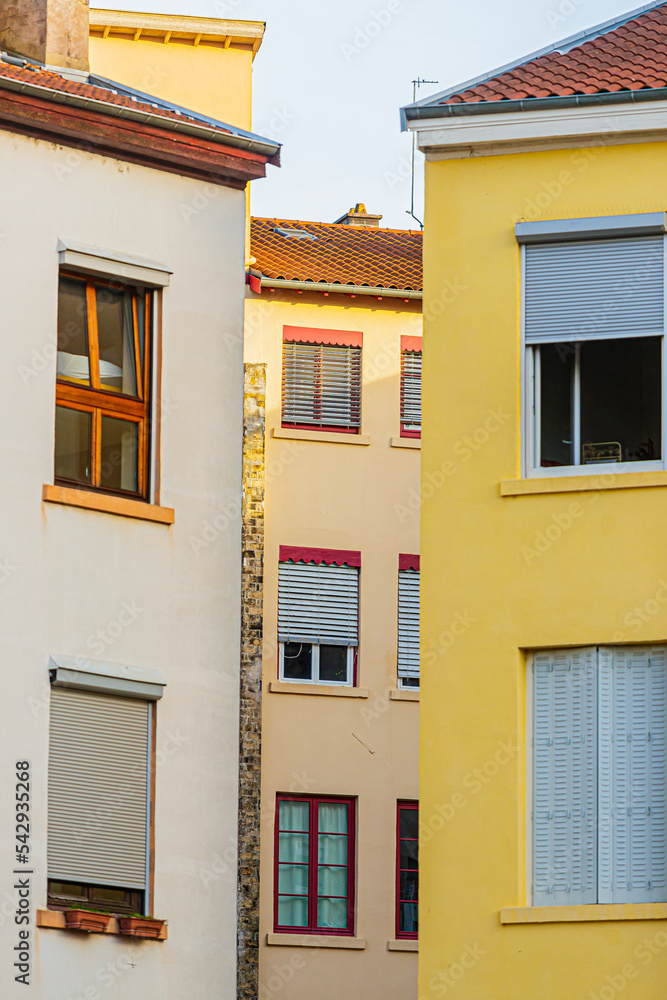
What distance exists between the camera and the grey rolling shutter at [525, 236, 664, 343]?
20.2 m

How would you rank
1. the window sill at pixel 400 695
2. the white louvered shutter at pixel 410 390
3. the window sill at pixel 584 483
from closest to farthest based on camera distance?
the window sill at pixel 584 483
the window sill at pixel 400 695
the white louvered shutter at pixel 410 390

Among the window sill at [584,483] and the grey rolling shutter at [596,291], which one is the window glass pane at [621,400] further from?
the window sill at [584,483]

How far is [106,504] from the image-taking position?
2222cm

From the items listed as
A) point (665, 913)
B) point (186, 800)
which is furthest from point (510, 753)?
point (186, 800)

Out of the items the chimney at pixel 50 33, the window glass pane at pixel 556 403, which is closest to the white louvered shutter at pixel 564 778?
the window glass pane at pixel 556 403

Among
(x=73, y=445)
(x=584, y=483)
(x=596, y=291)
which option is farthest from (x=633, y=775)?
(x=73, y=445)

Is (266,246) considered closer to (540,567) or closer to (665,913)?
(540,567)

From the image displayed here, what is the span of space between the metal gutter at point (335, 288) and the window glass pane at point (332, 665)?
5.71m

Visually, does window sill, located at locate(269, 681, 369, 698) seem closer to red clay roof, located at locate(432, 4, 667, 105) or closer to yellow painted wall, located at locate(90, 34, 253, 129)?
yellow painted wall, located at locate(90, 34, 253, 129)

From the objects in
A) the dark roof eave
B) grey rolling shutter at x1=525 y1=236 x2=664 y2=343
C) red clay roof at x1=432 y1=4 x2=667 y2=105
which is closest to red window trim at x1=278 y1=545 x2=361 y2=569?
red clay roof at x1=432 y1=4 x2=667 y2=105

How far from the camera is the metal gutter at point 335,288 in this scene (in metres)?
34.3

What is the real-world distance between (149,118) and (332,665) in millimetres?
12613

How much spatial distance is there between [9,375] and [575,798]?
7.22 m

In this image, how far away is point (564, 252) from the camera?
2059 cm
